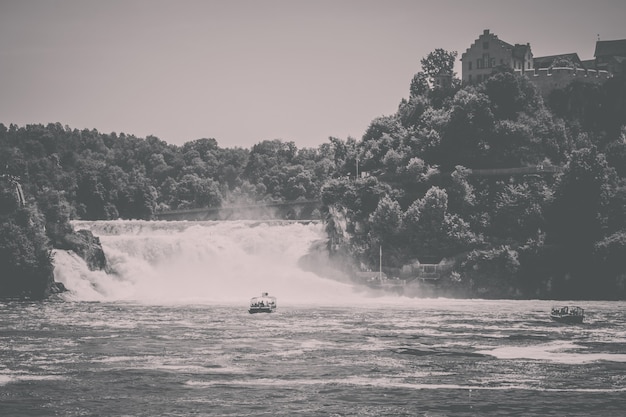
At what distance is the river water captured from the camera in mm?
54281

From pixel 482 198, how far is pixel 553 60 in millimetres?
44387

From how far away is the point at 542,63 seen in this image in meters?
188

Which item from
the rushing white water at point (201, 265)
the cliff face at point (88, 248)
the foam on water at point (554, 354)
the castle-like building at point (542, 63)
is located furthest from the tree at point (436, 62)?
the foam on water at point (554, 354)

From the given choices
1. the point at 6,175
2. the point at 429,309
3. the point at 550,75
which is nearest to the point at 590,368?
the point at 429,309

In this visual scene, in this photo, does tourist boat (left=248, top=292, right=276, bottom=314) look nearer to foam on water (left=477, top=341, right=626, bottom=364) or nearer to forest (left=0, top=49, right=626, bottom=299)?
forest (left=0, top=49, right=626, bottom=299)

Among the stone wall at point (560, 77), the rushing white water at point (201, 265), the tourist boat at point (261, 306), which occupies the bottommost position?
the tourist boat at point (261, 306)

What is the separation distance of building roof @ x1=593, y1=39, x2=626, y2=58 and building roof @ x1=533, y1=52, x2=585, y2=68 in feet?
13.7

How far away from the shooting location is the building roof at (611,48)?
183125 millimetres

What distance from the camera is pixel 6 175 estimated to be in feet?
455

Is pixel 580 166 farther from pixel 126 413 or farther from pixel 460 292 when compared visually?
pixel 126 413

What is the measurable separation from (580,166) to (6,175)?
80796 millimetres

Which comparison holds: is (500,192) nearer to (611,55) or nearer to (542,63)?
(542,63)

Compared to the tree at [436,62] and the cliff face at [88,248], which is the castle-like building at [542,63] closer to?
the tree at [436,62]

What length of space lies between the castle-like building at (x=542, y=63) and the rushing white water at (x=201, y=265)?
4421 centimetres
